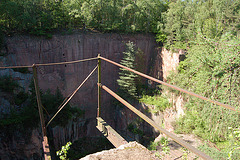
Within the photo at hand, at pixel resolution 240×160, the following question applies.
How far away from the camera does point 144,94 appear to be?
1485cm

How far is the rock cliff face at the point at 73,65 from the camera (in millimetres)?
10922

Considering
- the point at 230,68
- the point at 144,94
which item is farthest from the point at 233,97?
the point at 144,94

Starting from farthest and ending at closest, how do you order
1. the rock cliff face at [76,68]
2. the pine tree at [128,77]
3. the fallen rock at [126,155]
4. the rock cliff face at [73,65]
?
the pine tree at [128,77] → the rock cliff face at [73,65] → the rock cliff face at [76,68] → the fallen rock at [126,155]

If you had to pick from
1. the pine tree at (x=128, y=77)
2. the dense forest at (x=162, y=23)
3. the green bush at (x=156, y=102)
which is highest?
the dense forest at (x=162, y=23)

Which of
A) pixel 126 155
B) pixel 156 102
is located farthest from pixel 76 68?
pixel 126 155

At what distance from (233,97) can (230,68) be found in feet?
2.76

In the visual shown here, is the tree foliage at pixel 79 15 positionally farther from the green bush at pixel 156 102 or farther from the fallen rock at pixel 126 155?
the fallen rock at pixel 126 155

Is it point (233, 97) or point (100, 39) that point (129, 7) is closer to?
point (100, 39)

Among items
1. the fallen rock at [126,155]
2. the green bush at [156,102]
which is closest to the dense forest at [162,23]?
the green bush at [156,102]

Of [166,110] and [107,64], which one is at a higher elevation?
[107,64]

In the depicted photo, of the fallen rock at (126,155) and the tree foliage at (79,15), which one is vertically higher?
the tree foliage at (79,15)

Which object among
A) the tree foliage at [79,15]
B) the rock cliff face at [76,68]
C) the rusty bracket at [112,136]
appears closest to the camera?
the rusty bracket at [112,136]

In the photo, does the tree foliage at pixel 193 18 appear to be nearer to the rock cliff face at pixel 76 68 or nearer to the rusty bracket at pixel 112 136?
the rock cliff face at pixel 76 68

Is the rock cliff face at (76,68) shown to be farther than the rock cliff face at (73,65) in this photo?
No
